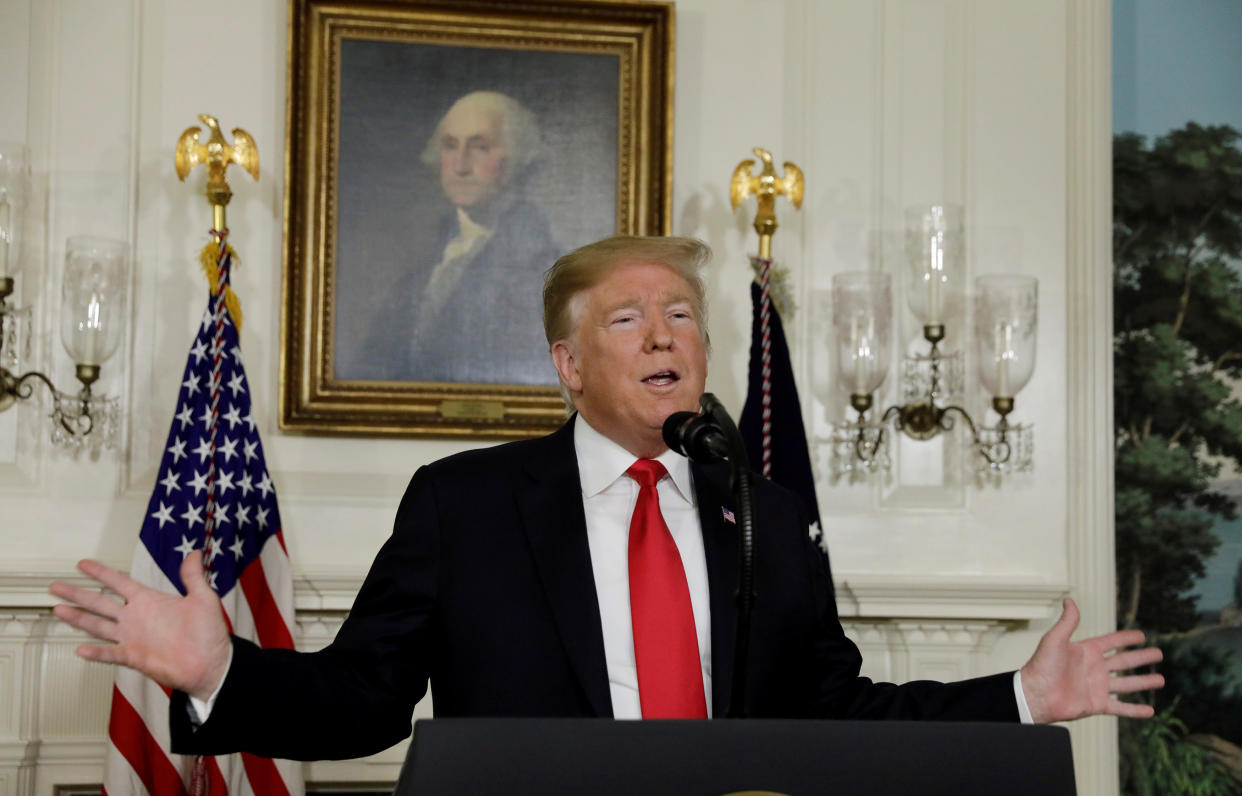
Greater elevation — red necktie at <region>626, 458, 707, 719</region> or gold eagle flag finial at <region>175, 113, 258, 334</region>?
→ gold eagle flag finial at <region>175, 113, 258, 334</region>

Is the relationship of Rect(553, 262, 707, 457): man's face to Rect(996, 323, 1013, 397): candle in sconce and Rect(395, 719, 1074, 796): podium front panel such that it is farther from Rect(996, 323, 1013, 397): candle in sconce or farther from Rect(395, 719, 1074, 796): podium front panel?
Rect(996, 323, 1013, 397): candle in sconce

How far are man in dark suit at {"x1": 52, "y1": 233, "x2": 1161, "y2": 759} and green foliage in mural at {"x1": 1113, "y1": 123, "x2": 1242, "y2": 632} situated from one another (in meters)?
2.46

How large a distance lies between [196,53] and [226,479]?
143cm

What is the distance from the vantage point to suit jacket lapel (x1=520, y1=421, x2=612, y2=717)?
2.06 meters

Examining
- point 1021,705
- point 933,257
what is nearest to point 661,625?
point 1021,705

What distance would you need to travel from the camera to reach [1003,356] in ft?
13.6

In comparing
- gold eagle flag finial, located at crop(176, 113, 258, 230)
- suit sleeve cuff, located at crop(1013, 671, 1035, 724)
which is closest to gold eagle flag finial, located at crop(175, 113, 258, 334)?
gold eagle flag finial, located at crop(176, 113, 258, 230)

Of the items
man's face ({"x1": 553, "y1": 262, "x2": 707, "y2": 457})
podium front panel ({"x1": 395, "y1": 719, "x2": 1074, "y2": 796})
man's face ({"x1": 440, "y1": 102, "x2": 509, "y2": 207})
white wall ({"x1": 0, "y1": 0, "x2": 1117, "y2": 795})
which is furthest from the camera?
man's face ({"x1": 440, "y1": 102, "x2": 509, "y2": 207})

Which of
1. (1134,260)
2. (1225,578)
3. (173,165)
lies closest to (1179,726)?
(1225,578)

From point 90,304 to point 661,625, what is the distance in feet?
8.10

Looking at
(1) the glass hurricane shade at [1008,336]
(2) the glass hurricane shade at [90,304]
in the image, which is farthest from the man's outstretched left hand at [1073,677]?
(2) the glass hurricane shade at [90,304]

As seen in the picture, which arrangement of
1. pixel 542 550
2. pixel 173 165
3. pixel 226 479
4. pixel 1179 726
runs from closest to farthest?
pixel 542 550, pixel 226 479, pixel 173 165, pixel 1179 726

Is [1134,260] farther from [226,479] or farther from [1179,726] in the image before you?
[226,479]

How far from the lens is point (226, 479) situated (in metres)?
3.77
